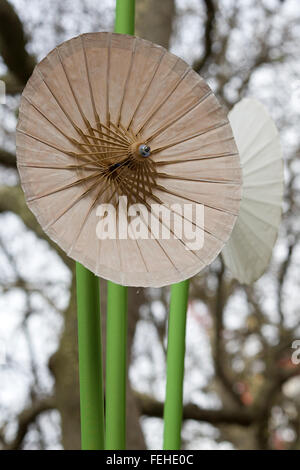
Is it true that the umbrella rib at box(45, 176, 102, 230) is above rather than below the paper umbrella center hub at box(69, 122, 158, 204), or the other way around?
below

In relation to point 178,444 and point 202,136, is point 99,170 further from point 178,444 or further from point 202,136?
point 178,444

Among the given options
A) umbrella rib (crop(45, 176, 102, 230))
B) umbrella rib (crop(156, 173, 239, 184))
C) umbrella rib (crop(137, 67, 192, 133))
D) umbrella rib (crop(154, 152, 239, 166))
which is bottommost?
umbrella rib (crop(45, 176, 102, 230))

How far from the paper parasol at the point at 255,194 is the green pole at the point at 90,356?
204mm

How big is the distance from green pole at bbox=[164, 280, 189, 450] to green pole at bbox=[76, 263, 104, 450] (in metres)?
0.11

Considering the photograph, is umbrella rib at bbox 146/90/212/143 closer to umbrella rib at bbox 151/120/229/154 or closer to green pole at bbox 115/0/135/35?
umbrella rib at bbox 151/120/229/154

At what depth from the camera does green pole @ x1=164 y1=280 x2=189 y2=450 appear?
60 centimetres

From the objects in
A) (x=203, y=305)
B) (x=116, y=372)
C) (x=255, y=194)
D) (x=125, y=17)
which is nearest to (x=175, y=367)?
(x=116, y=372)

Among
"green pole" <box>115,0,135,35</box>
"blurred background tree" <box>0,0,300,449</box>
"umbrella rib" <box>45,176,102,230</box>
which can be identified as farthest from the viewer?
"blurred background tree" <box>0,0,300,449</box>

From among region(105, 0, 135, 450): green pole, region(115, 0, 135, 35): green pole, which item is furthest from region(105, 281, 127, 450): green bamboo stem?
region(115, 0, 135, 35): green pole

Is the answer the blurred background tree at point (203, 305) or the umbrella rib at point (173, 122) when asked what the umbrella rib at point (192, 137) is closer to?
the umbrella rib at point (173, 122)

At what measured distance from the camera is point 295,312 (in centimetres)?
173

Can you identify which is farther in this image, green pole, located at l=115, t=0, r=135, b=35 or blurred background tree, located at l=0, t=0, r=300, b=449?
blurred background tree, located at l=0, t=0, r=300, b=449

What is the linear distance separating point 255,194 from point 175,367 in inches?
7.6

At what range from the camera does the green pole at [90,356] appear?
1.59 ft
